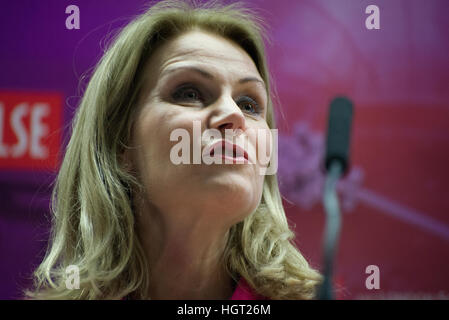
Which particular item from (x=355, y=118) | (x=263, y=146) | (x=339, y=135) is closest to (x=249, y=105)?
(x=263, y=146)

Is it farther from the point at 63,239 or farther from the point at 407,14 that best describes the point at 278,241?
the point at 407,14

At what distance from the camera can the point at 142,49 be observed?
1.38m

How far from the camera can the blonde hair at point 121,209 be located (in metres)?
1.25

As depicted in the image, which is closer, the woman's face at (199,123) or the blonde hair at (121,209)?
the woman's face at (199,123)

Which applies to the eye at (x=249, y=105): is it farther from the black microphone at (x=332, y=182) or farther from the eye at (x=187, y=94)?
the black microphone at (x=332, y=182)

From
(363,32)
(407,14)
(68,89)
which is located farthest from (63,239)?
(407,14)

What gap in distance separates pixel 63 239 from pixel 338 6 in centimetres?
146

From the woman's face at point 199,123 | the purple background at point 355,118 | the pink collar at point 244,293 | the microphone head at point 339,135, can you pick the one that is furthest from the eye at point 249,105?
the purple background at point 355,118

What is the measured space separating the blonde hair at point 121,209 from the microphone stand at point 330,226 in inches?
26.2

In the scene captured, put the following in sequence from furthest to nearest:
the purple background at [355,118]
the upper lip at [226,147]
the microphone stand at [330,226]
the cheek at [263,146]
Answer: the purple background at [355,118] < the cheek at [263,146] < the upper lip at [226,147] < the microphone stand at [330,226]

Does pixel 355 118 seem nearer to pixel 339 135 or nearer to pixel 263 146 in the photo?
pixel 263 146

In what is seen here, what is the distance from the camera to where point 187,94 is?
1.26m

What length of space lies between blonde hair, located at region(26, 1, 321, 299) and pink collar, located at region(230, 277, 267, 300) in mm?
13
